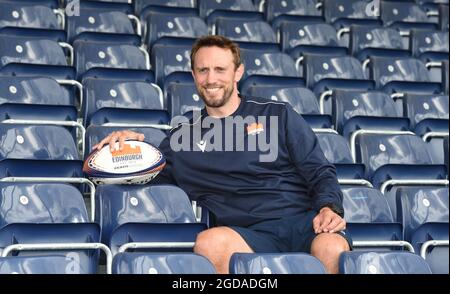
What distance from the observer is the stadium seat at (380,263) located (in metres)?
3.55

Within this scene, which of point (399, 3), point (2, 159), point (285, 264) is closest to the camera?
point (285, 264)

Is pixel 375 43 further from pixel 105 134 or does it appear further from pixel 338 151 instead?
pixel 105 134

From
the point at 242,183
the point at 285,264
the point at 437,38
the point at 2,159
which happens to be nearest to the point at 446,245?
the point at 242,183

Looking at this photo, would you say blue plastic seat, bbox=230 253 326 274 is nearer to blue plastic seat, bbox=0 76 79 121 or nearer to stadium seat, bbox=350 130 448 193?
stadium seat, bbox=350 130 448 193

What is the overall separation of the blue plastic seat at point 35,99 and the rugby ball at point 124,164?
110 cm

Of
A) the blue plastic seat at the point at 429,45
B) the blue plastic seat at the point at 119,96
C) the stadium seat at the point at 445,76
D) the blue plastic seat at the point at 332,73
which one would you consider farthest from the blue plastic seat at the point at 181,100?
the blue plastic seat at the point at 429,45

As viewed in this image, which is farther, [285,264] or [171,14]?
[171,14]

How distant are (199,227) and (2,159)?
990mm

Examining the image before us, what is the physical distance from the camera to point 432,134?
19.3 ft

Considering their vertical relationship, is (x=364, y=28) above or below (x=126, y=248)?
above

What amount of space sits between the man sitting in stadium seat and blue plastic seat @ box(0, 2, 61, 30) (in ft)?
8.54

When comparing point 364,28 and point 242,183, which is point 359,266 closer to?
point 242,183

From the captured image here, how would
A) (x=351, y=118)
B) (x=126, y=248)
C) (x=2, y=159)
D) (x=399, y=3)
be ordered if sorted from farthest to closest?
(x=399, y=3) → (x=351, y=118) → (x=2, y=159) → (x=126, y=248)

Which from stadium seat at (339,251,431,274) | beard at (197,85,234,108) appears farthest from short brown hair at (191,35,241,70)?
stadium seat at (339,251,431,274)
